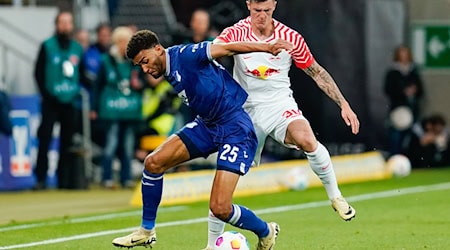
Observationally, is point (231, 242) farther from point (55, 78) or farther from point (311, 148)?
point (55, 78)

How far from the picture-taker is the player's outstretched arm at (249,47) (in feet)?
31.2

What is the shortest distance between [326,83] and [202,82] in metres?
1.35

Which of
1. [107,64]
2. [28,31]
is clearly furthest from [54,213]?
[28,31]

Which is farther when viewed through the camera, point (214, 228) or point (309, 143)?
point (309, 143)

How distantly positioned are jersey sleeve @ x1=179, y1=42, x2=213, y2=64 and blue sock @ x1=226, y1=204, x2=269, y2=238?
115cm

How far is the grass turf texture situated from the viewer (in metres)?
11.3

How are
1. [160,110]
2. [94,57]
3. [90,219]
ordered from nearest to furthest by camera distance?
[90,219] < [160,110] < [94,57]

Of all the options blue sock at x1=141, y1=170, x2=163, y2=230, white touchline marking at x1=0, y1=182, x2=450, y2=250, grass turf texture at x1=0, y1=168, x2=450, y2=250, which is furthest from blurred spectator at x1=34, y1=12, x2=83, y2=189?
blue sock at x1=141, y1=170, x2=163, y2=230

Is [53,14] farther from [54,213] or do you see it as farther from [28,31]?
[54,213]

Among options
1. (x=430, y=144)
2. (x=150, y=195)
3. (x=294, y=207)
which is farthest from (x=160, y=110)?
Answer: (x=150, y=195)

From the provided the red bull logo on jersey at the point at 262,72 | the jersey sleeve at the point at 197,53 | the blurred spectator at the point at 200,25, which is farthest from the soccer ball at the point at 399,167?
the jersey sleeve at the point at 197,53

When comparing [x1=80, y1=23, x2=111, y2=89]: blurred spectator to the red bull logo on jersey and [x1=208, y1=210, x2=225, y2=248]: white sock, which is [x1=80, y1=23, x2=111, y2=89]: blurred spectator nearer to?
the red bull logo on jersey

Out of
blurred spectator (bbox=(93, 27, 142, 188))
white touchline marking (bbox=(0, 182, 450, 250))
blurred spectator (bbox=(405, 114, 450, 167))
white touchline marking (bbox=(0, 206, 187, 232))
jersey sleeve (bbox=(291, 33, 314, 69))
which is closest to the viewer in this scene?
jersey sleeve (bbox=(291, 33, 314, 69))

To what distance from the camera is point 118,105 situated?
17.8m
